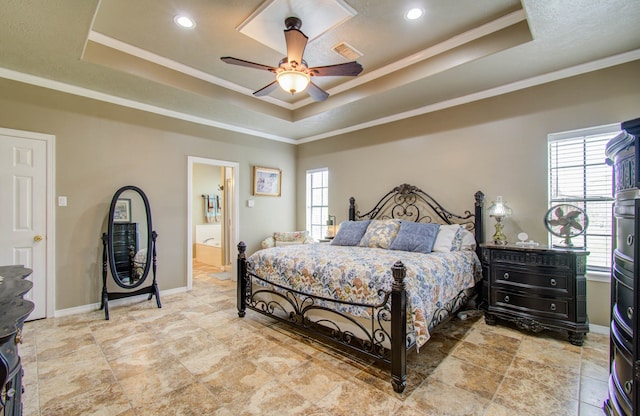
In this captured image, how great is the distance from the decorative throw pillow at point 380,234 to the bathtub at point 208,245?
387 centimetres

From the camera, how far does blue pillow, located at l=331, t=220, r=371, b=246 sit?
13.8ft

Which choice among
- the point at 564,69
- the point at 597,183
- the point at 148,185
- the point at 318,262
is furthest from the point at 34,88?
the point at 597,183

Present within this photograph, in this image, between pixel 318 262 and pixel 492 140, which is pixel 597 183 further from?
pixel 318 262

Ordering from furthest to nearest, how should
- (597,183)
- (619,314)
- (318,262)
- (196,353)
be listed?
1. (597,183)
2. (318,262)
3. (196,353)
4. (619,314)

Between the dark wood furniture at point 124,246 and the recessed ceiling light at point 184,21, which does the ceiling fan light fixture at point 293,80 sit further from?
the dark wood furniture at point 124,246

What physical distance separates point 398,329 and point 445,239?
1.86 meters

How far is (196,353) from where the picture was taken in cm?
270

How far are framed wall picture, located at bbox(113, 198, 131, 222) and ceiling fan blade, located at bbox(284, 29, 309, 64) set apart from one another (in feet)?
10.3

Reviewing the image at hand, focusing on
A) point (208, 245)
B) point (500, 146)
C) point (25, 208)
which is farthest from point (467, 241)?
point (208, 245)

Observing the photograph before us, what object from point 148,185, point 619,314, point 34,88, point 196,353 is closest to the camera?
point 619,314

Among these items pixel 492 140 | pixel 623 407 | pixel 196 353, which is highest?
pixel 492 140

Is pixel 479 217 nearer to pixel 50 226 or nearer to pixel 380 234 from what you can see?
pixel 380 234

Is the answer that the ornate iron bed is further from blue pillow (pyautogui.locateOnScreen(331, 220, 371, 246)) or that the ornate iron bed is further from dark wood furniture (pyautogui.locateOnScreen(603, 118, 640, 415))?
dark wood furniture (pyautogui.locateOnScreen(603, 118, 640, 415))

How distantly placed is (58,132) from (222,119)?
2.16 meters
